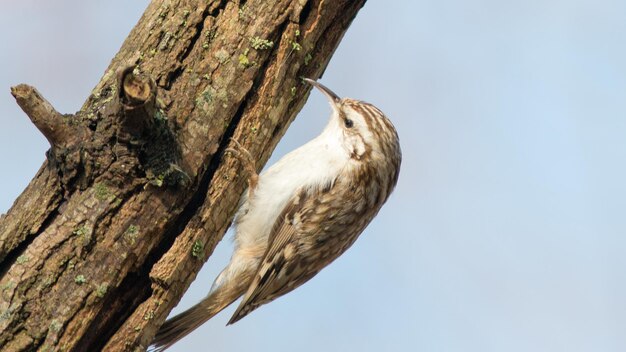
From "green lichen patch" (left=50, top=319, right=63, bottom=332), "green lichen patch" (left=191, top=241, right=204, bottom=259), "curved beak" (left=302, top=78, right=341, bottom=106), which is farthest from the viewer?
"curved beak" (left=302, top=78, right=341, bottom=106)

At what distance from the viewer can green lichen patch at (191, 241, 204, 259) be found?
2.55m

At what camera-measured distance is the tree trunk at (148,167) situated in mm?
2232

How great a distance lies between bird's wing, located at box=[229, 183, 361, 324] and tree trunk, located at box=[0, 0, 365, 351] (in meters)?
0.50

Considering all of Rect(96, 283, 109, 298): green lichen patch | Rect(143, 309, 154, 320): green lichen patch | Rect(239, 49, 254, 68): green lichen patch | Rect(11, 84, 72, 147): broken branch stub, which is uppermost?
Rect(239, 49, 254, 68): green lichen patch

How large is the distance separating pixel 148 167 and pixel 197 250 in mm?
364

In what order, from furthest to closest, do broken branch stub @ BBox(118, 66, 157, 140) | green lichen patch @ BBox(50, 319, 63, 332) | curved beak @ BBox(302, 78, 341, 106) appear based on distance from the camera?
curved beak @ BBox(302, 78, 341, 106) < green lichen patch @ BBox(50, 319, 63, 332) < broken branch stub @ BBox(118, 66, 157, 140)

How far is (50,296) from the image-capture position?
2.23 m

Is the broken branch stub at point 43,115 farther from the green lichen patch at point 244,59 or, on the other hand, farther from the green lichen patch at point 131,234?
the green lichen patch at point 244,59

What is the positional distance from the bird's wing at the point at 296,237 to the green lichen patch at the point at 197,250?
2.45ft

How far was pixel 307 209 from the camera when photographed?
3.29m

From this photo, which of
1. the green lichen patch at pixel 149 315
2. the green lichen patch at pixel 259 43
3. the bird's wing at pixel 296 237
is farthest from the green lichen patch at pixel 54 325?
the bird's wing at pixel 296 237

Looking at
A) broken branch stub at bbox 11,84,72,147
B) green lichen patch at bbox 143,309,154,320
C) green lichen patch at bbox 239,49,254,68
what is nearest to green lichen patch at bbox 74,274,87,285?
green lichen patch at bbox 143,309,154,320

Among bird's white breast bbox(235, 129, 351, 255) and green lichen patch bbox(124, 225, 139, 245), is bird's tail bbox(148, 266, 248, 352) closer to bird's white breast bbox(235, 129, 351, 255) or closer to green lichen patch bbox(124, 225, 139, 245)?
bird's white breast bbox(235, 129, 351, 255)

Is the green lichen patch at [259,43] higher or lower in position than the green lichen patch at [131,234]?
higher
